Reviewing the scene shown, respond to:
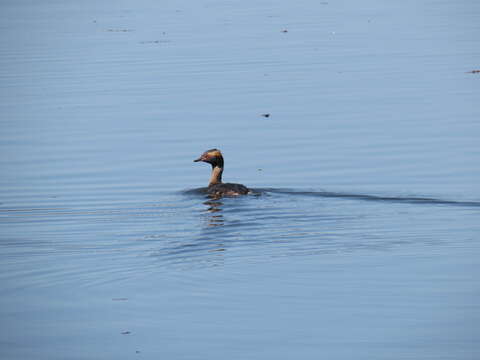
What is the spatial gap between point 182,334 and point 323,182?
27.2ft

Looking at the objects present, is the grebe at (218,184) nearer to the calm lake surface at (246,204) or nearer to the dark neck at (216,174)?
the dark neck at (216,174)

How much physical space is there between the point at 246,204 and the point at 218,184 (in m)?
1.41

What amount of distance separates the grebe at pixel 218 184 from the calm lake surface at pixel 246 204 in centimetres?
30

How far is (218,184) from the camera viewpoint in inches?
712

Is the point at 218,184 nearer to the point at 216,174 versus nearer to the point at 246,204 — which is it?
the point at 216,174

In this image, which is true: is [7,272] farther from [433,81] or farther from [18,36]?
[18,36]

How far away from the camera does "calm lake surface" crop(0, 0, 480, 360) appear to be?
35.4 feet

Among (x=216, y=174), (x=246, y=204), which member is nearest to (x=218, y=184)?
(x=216, y=174)

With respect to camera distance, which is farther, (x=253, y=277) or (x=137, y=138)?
(x=137, y=138)

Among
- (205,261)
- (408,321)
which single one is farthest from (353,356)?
(205,261)

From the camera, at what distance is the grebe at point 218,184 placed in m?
17.4

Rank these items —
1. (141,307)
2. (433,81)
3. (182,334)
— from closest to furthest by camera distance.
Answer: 1. (182,334)
2. (141,307)
3. (433,81)

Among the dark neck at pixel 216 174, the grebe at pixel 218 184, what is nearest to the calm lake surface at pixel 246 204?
the grebe at pixel 218 184

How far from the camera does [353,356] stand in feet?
32.5
